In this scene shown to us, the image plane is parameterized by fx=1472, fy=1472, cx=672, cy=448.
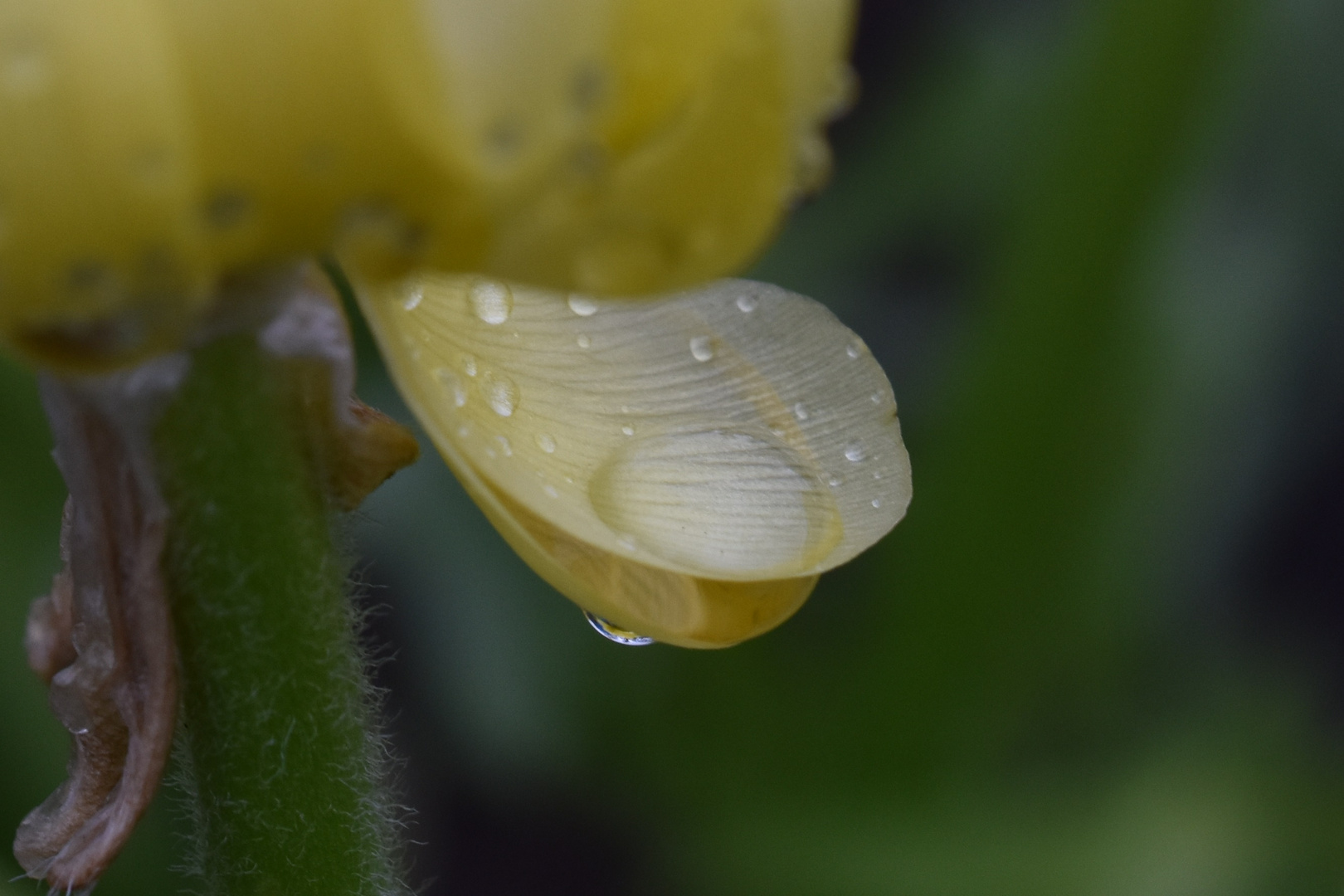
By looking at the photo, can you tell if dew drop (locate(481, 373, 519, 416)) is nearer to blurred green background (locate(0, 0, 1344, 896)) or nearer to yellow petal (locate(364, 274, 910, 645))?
yellow petal (locate(364, 274, 910, 645))

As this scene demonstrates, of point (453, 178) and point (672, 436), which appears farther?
point (672, 436)

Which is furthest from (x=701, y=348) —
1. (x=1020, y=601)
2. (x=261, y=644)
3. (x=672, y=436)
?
(x=1020, y=601)

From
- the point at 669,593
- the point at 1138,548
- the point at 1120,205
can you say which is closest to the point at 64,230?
the point at 669,593

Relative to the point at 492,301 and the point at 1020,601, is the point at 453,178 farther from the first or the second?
the point at 1020,601

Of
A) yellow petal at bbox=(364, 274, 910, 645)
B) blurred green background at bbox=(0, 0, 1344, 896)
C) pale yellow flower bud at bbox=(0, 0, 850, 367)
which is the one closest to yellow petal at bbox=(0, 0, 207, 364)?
pale yellow flower bud at bbox=(0, 0, 850, 367)

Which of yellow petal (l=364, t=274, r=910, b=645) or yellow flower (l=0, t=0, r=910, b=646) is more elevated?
yellow flower (l=0, t=0, r=910, b=646)

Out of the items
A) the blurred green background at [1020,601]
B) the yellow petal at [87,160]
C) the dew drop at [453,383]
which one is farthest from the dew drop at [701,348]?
the blurred green background at [1020,601]

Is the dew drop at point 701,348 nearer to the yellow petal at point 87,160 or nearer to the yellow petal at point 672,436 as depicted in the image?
the yellow petal at point 672,436
